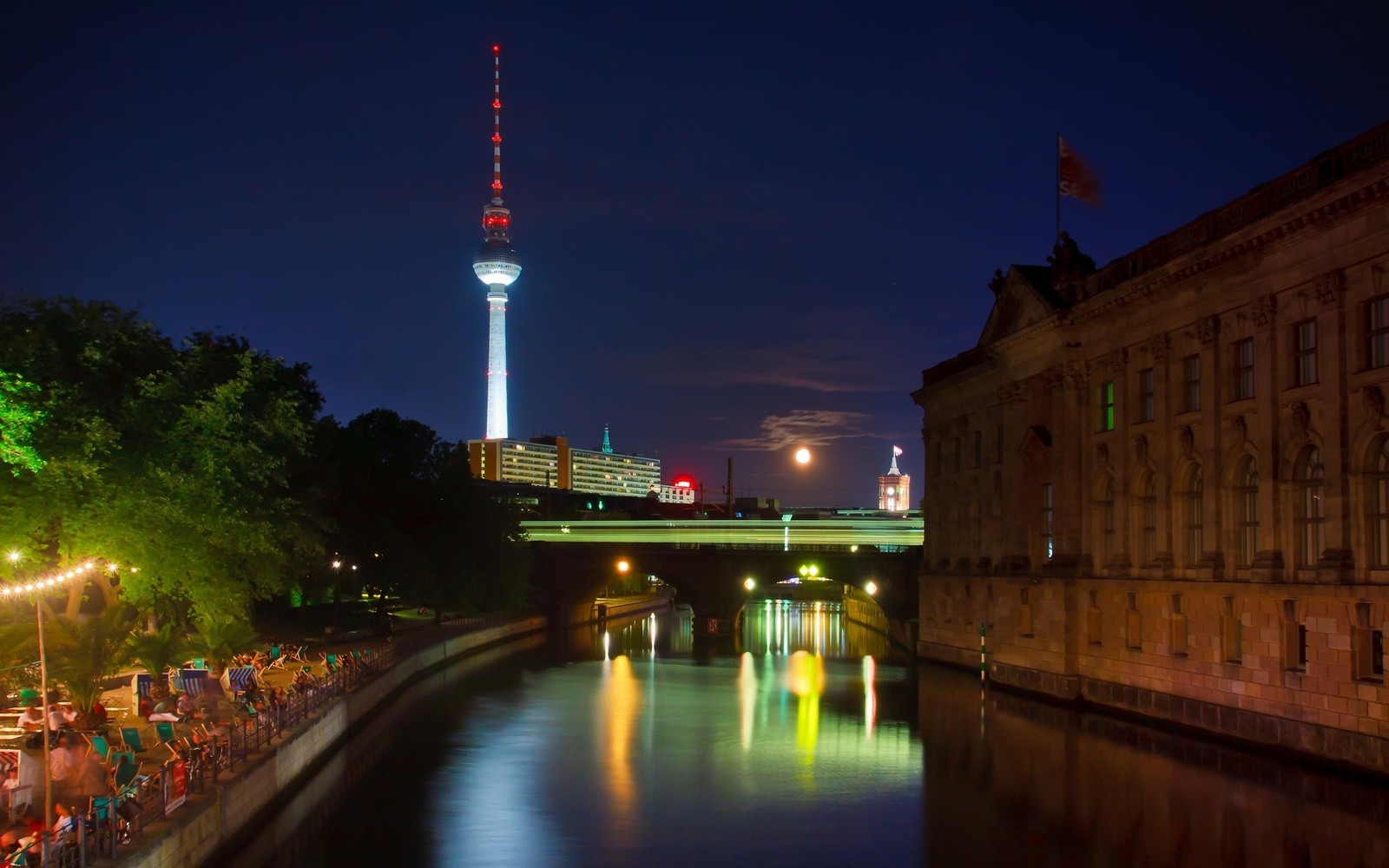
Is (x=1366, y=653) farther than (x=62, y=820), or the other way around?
(x=1366, y=653)

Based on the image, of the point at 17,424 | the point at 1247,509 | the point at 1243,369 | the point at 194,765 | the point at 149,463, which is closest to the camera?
the point at 194,765

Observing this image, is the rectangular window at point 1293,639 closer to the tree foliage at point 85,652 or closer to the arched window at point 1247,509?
the arched window at point 1247,509

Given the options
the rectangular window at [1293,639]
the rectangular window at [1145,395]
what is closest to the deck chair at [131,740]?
the rectangular window at [1293,639]

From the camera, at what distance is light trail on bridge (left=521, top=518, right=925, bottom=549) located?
109688 millimetres

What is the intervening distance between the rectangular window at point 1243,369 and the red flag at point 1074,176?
645 inches

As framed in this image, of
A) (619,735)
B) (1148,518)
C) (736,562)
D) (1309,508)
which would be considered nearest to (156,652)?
(619,735)

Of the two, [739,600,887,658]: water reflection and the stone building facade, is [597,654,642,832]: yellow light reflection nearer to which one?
the stone building facade

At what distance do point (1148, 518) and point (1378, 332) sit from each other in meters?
A: 15.1

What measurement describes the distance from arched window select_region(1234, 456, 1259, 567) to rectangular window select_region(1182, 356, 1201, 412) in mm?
3869

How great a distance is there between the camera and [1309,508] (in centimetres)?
3856

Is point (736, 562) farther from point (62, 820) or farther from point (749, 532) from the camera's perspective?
point (62, 820)

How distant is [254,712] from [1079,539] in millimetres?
34262

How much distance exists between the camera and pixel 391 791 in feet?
112

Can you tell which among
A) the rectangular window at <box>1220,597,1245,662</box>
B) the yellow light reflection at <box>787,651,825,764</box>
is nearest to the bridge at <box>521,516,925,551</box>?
the yellow light reflection at <box>787,651,825,764</box>
